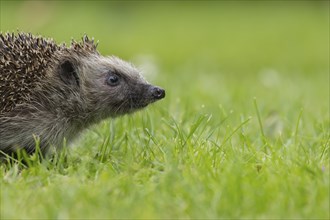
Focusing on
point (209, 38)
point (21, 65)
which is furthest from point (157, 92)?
point (209, 38)

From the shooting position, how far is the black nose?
6.40 m

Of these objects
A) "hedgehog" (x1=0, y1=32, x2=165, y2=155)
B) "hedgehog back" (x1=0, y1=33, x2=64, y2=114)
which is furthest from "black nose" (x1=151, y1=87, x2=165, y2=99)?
"hedgehog back" (x1=0, y1=33, x2=64, y2=114)

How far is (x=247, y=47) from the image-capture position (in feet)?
56.0

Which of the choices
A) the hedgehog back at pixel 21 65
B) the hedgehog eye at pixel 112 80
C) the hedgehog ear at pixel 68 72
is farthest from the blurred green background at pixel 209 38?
the hedgehog back at pixel 21 65

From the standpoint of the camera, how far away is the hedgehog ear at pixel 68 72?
6301 mm

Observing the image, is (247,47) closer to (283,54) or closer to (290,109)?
(283,54)

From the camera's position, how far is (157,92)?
21.1ft

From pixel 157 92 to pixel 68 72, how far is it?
0.80 m

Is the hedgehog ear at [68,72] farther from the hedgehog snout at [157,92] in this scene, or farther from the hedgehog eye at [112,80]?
the hedgehog snout at [157,92]

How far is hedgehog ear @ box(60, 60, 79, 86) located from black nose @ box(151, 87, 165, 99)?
2.30ft

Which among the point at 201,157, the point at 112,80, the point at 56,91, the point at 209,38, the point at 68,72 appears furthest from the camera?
the point at 209,38

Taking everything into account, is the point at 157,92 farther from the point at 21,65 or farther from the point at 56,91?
the point at 21,65

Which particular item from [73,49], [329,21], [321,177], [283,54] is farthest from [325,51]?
[321,177]

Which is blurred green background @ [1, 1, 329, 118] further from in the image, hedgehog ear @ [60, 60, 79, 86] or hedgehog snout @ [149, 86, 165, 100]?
hedgehog ear @ [60, 60, 79, 86]
